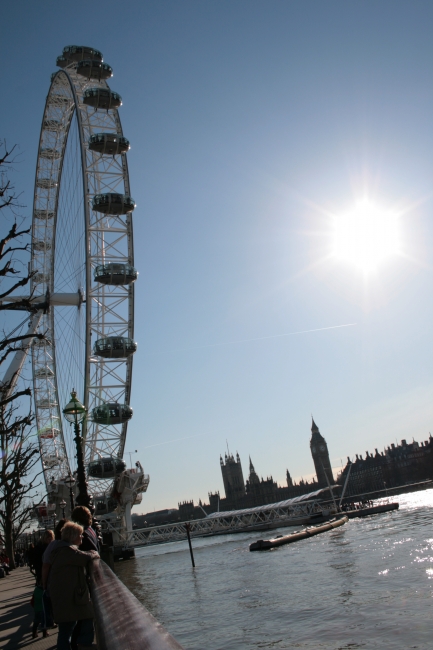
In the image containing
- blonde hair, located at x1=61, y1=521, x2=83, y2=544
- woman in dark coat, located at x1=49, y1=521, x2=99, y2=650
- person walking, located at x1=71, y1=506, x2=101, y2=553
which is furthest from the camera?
person walking, located at x1=71, y1=506, x2=101, y2=553

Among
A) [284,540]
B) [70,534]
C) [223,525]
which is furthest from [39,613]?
[223,525]

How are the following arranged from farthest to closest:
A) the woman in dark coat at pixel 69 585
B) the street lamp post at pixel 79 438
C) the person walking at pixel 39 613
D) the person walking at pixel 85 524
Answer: the street lamp post at pixel 79 438 → the person walking at pixel 39 613 → the person walking at pixel 85 524 → the woman in dark coat at pixel 69 585

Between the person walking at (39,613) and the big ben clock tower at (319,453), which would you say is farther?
the big ben clock tower at (319,453)

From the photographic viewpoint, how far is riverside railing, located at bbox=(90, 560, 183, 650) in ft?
5.98

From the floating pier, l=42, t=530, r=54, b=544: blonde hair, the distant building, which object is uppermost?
the distant building

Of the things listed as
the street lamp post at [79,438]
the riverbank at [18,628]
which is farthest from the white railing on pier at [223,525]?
the street lamp post at [79,438]

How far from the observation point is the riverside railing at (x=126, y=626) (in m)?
1.82

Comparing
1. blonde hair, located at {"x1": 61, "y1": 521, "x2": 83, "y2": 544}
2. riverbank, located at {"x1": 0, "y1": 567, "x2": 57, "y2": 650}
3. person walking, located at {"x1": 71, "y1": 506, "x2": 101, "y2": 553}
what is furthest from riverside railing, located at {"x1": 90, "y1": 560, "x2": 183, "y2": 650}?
riverbank, located at {"x1": 0, "y1": 567, "x2": 57, "y2": 650}

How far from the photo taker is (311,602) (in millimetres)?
17594

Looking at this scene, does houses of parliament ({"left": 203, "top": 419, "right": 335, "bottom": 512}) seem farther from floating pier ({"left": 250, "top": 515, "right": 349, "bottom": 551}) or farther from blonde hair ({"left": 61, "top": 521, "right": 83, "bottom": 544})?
blonde hair ({"left": 61, "top": 521, "right": 83, "bottom": 544})

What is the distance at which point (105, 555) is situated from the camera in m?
16.2

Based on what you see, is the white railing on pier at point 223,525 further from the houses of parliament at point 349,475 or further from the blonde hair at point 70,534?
the houses of parliament at point 349,475

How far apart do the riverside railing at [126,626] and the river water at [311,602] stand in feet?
34.5

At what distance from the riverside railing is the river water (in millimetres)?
10522
